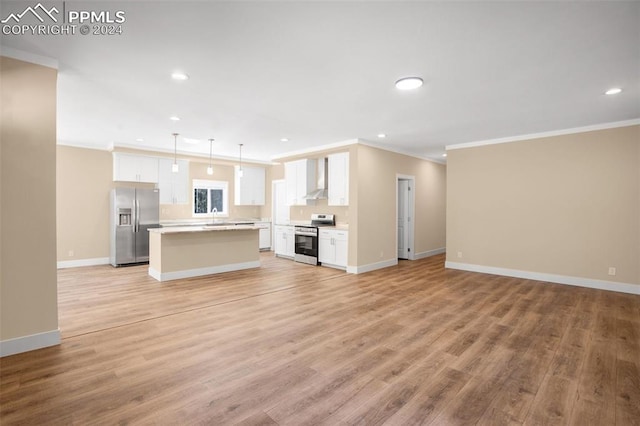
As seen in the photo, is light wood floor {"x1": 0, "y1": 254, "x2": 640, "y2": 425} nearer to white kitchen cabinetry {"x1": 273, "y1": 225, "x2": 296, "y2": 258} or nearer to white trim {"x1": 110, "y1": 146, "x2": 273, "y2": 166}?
white kitchen cabinetry {"x1": 273, "y1": 225, "x2": 296, "y2": 258}

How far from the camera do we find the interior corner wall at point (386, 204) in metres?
6.41

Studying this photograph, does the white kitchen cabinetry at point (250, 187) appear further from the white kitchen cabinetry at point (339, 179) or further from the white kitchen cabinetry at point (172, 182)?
the white kitchen cabinetry at point (339, 179)

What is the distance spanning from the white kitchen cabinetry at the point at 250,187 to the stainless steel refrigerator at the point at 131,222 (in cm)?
233

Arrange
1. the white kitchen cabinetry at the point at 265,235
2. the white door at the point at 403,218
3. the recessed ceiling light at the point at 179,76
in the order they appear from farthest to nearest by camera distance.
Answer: the white kitchen cabinetry at the point at 265,235
the white door at the point at 403,218
the recessed ceiling light at the point at 179,76

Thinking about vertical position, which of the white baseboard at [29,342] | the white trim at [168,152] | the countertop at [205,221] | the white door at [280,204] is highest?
the white trim at [168,152]

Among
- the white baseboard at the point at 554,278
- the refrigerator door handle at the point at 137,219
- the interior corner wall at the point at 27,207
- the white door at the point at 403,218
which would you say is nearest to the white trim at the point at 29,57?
the interior corner wall at the point at 27,207

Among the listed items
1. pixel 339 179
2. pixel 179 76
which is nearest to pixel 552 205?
pixel 339 179

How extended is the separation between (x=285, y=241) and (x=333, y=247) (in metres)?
1.74

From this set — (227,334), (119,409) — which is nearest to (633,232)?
(227,334)

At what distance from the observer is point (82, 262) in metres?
6.87

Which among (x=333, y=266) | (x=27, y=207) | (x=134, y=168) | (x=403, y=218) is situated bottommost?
(x=333, y=266)

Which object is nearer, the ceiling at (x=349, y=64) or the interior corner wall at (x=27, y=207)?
the ceiling at (x=349, y=64)

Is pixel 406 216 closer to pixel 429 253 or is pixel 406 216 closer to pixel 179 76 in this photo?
pixel 429 253

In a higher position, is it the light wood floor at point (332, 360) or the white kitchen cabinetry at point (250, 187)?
the white kitchen cabinetry at point (250, 187)
